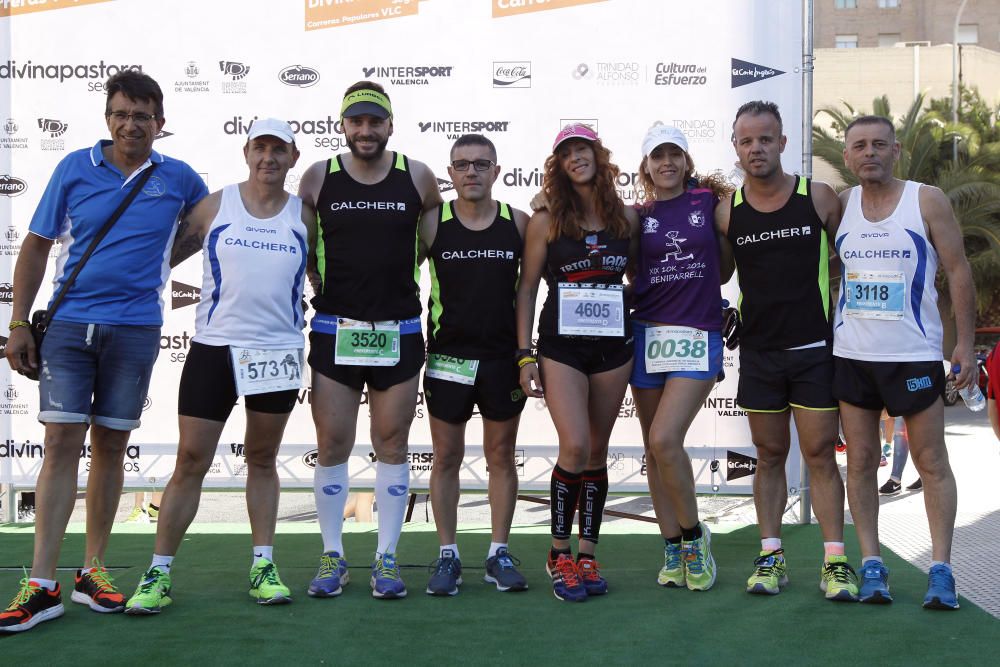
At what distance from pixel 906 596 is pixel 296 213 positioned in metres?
2.82

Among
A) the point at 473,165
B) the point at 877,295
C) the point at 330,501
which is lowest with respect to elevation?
the point at 330,501

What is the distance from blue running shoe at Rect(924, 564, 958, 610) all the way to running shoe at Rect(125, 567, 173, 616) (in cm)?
284

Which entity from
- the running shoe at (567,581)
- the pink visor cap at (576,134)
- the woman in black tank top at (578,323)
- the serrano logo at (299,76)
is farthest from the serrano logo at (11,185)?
the running shoe at (567,581)

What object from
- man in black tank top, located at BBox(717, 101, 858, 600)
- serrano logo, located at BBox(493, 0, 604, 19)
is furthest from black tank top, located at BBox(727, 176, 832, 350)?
serrano logo, located at BBox(493, 0, 604, 19)

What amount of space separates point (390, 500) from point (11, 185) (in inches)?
130

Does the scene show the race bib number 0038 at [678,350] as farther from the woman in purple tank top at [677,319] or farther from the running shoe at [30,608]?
the running shoe at [30,608]

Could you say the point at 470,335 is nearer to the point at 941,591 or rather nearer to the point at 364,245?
the point at 364,245

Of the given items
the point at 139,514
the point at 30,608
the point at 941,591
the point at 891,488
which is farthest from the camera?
the point at 891,488

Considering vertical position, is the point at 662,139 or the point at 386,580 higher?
the point at 662,139

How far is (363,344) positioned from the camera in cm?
392

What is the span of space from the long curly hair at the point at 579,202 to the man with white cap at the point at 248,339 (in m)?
1.01

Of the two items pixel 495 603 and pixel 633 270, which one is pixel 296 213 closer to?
pixel 633 270

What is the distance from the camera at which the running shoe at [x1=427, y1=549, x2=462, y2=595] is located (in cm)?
404

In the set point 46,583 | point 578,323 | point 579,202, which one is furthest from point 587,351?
point 46,583
